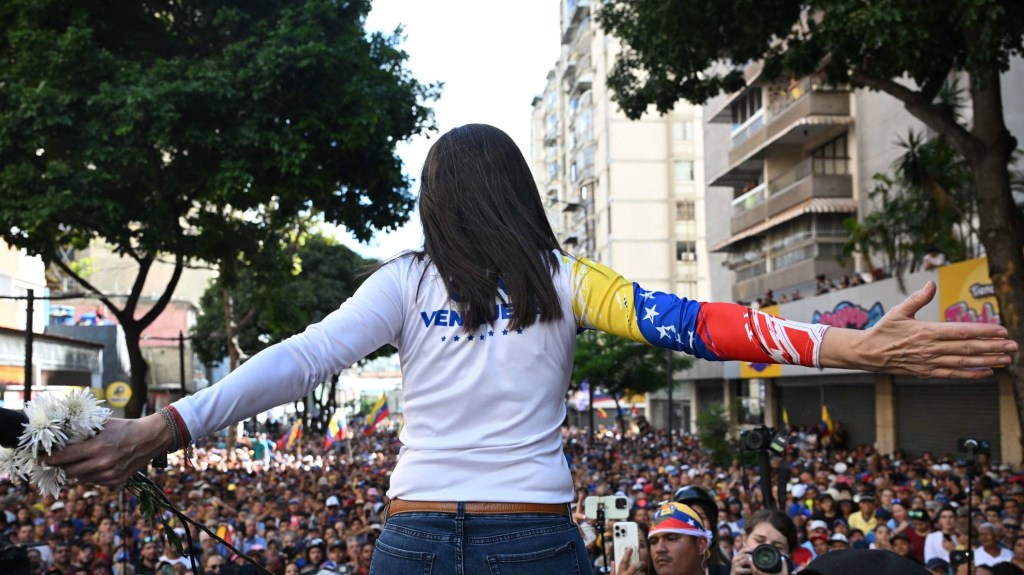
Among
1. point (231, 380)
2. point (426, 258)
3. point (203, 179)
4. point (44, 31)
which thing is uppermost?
point (44, 31)

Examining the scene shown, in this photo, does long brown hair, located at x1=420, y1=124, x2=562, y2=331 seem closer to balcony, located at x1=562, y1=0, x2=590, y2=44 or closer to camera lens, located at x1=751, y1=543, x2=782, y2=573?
camera lens, located at x1=751, y1=543, x2=782, y2=573

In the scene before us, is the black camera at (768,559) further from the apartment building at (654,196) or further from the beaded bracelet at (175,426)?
the apartment building at (654,196)

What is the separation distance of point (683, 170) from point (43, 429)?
67.5m

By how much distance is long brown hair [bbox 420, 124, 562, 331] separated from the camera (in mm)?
2496

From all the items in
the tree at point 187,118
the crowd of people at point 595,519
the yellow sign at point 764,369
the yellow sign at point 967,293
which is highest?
the tree at point 187,118

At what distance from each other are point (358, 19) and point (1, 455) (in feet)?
55.3

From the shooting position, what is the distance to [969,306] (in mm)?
21016

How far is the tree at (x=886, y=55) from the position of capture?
500 inches

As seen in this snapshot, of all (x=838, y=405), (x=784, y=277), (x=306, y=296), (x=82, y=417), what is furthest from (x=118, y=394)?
(x=306, y=296)

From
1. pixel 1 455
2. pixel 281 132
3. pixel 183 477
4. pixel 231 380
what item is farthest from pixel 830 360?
pixel 183 477

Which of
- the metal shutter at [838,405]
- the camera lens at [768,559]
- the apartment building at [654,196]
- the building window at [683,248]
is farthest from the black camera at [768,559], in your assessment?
the building window at [683,248]

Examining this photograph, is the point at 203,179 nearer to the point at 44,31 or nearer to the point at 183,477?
the point at 44,31

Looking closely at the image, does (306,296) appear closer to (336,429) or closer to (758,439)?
(336,429)

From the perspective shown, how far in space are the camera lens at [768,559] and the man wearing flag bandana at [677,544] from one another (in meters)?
0.80
